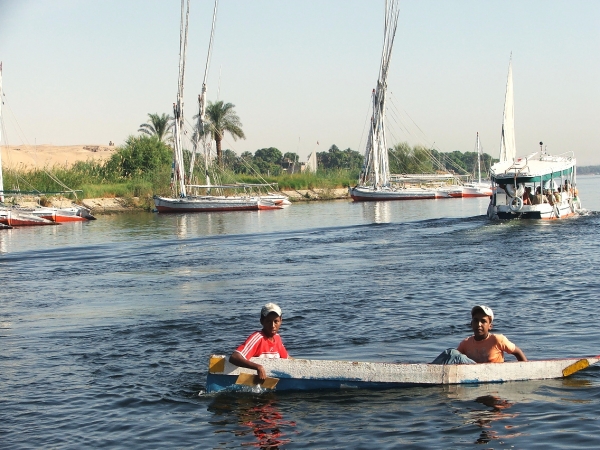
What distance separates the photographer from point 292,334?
15773mm

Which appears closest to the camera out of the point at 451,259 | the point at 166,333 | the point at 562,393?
the point at 562,393

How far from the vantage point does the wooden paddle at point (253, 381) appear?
10812mm

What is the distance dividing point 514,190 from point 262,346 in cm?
3233

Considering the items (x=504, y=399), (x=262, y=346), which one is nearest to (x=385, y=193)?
(x=504, y=399)

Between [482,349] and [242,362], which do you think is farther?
[482,349]

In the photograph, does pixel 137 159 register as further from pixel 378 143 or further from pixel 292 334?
pixel 292 334

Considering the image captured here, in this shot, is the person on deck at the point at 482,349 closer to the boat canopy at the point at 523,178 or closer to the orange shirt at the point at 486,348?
the orange shirt at the point at 486,348

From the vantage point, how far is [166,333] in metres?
16.0

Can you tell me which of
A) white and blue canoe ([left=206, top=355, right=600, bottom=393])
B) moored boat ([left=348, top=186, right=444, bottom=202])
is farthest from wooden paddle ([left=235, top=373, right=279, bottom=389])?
moored boat ([left=348, top=186, right=444, bottom=202])

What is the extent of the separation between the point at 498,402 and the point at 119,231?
38.9 m

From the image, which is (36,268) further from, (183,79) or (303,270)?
(183,79)

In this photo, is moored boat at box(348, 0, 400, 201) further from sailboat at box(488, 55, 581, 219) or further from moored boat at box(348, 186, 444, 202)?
sailboat at box(488, 55, 581, 219)

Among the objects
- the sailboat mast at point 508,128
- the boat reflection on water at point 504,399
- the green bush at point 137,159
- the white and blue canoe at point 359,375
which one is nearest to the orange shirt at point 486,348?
the white and blue canoe at point 359,375

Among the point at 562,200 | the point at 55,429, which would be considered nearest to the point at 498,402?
the point at 55,429
